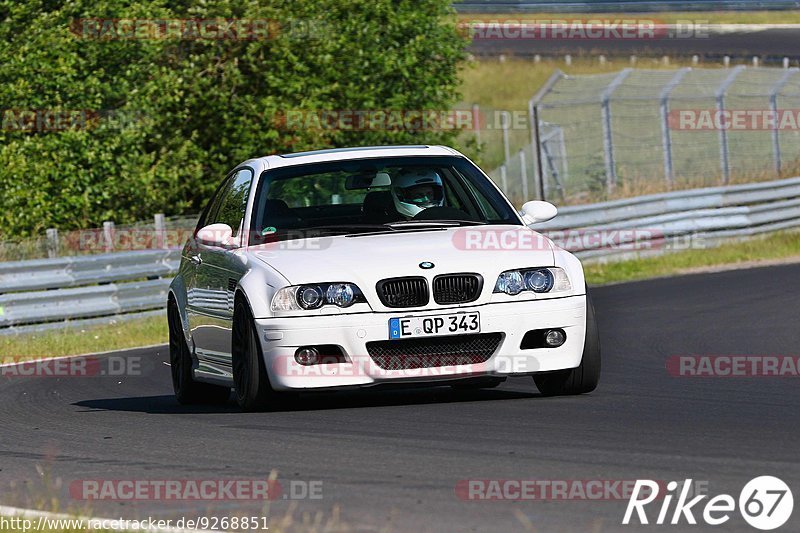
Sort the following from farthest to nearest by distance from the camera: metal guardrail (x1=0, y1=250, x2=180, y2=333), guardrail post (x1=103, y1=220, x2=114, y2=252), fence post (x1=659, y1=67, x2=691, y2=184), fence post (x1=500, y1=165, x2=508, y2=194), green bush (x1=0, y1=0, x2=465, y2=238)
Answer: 1. fence post (x1=500, y1=165, x2=508, y2=194)
2. green bush (x1=0, y1=0, x2=465, y2=238)
3. fence post (x1=659, y1=67, x2=691, y2=184)
4. guardrail post (x1=103, y1=220, x2=114, y2=252)
5. metal guardrail (x1=0, y1=250, x2=180, y2=333)

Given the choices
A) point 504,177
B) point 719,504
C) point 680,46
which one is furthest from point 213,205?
point 680,46

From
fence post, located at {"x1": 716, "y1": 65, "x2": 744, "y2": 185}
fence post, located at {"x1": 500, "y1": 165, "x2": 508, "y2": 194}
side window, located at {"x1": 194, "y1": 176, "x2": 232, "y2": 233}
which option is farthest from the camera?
fence post, located at {"x1": 500, "y1": 165, "x2": 508, "y2": 194}

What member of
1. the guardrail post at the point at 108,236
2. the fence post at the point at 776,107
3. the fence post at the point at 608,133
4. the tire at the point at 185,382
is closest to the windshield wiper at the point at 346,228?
the tire at the point at 185,382

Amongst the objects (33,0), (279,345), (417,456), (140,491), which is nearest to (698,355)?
(279,345)

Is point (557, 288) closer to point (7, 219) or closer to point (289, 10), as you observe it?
point (7, 219)

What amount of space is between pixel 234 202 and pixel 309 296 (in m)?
1.97

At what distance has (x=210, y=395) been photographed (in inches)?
429

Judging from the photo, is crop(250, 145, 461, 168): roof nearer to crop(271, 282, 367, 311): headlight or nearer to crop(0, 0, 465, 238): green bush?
crop(271, 282, 367, 311): headlight

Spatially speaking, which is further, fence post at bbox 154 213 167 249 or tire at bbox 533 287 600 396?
fence post at bbox 154 213 167 249

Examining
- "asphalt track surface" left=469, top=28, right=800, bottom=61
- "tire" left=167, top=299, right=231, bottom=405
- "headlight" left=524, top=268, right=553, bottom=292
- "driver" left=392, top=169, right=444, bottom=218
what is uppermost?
"driver" left=392, top=169, right=444, bottom=218

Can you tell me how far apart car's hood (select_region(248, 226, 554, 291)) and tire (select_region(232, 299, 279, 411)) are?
35cm

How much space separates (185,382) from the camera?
1092 centimetres

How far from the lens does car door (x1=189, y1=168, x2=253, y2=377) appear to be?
962 centimetres

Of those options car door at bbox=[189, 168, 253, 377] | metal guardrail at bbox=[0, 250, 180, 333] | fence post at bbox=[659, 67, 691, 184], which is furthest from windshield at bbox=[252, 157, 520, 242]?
fence post at bbox=[659, 67, 691, 184]
